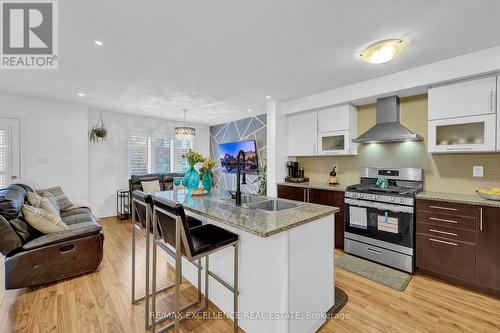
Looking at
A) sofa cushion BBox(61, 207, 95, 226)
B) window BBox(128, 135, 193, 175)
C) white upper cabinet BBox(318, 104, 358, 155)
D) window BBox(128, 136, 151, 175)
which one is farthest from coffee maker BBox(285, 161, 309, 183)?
window BBox(128, 136, 151, 175)

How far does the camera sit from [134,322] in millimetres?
1823

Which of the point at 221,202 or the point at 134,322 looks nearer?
the point at 134,322

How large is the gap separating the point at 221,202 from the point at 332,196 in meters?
1.96

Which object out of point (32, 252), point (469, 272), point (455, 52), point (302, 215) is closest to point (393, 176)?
point (469, 272)

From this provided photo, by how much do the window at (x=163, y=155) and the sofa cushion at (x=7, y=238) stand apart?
3.92 meters

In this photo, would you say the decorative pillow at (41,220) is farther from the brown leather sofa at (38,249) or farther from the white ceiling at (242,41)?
the white ceiling at (242,41)

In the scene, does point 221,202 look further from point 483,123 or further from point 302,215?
point 483,123

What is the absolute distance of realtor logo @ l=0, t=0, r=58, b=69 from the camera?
1.78 m

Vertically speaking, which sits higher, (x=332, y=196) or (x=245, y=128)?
(x=245, y=128)

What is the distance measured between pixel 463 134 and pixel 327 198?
175 cm

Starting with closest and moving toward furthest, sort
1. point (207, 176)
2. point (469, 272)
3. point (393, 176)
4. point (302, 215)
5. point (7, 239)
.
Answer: point (302, 215) < point (7, 239) < point (469, 272) < point (207, 176) < point (393, 176)

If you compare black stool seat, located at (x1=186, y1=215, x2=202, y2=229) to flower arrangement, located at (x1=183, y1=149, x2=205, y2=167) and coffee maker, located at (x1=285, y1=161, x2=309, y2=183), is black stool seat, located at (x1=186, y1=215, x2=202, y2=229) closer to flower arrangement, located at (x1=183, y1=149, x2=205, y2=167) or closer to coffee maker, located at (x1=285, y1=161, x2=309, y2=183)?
flower arrangement, located at (x1=183, y1=149, x2=205, y2=167)

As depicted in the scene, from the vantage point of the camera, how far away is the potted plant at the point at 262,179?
498cm

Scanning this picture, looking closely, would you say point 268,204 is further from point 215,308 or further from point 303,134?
point 303,134
